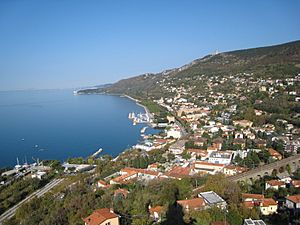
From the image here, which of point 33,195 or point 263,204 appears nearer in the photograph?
point 263,204

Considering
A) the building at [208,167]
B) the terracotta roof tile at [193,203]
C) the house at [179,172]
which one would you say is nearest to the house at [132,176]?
the house at [179,172]

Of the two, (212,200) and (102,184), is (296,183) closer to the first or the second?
(212,200)

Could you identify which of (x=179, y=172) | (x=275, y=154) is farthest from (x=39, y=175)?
(x=275, y=154)

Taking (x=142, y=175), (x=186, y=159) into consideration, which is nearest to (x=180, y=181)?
(x=142, y=175)

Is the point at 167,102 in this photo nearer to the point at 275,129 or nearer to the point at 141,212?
the point at 275,129

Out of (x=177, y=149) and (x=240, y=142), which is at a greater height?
(x=240, y=142)

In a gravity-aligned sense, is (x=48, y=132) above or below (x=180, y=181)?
below

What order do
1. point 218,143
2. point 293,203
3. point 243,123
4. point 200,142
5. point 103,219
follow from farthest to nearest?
point 243,123 → point 200,142 → point 218,143 → point 293,203 → point 103,219
